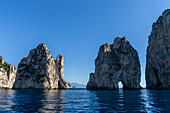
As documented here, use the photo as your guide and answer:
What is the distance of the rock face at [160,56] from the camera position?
90.2 meters

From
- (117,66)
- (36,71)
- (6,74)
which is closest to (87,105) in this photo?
(117,66)

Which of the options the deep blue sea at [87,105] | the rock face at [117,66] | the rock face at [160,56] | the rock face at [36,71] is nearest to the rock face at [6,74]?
the rock face at [36,71]

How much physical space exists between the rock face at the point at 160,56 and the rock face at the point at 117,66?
599 inches

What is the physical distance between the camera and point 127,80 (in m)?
88.0

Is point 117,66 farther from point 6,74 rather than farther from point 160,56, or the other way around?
point 6,74

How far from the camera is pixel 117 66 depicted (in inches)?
3346

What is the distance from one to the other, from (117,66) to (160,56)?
1339 inches

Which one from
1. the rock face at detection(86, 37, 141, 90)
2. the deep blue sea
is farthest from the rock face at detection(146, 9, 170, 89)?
the deep blue sea

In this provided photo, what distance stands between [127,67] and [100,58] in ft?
62.1

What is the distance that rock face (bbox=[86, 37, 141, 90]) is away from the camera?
80.8m

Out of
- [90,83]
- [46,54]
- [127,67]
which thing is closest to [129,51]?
[127,67]

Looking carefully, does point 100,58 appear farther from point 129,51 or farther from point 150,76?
point 150,76

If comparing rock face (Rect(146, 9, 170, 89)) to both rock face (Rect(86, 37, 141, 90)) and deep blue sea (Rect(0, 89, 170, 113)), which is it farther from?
deep blue sea (Rect(0, 89, 170, 113))

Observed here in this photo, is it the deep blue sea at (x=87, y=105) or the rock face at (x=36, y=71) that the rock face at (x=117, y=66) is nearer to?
the rock face at (x=36, y=71)
